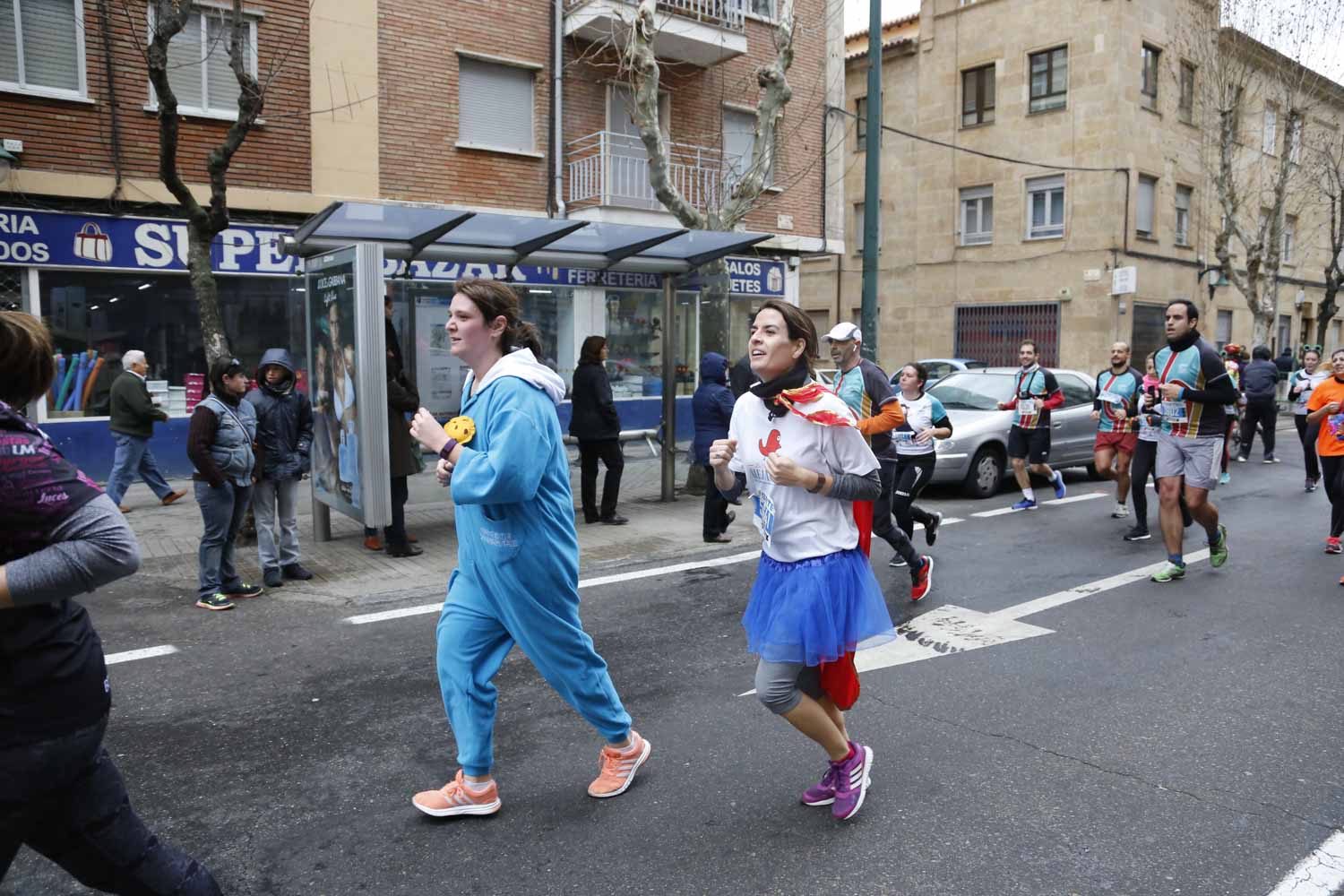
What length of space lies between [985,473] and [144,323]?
10.5 m

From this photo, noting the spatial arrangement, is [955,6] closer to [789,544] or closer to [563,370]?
[563,370]

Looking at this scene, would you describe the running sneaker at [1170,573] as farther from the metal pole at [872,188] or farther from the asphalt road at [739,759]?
the metal pole at [872,188]

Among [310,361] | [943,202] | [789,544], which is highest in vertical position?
[943,202]

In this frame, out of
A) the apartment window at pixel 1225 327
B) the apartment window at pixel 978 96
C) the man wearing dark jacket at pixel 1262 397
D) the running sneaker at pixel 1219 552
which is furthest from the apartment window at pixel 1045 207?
the running sneaker at pixel 1219 552

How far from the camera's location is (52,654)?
80.7 inches

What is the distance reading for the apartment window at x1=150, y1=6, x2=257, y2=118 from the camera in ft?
40.1

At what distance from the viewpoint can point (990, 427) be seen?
36.8ft

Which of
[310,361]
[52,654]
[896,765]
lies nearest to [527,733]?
[896,765]

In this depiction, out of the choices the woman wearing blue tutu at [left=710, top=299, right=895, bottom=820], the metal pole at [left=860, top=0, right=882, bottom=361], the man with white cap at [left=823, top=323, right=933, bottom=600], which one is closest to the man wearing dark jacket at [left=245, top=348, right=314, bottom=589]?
the man with white cap at [left=823, top=323, right=933, bottom=600]

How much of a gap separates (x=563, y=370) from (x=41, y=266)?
710 centimetres

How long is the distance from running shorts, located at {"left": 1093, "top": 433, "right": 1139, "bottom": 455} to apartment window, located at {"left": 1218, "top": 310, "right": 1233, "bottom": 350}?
21.6 meters

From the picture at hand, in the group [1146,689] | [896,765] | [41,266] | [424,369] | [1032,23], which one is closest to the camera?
[896,765]

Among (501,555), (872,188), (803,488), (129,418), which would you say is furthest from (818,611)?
(872,188)

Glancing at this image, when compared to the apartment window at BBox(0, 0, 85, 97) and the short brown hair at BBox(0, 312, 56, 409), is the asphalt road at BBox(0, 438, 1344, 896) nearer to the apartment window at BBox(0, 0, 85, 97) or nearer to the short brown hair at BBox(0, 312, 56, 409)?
the short brown hair at BBox(0, 312, 56, 409)
